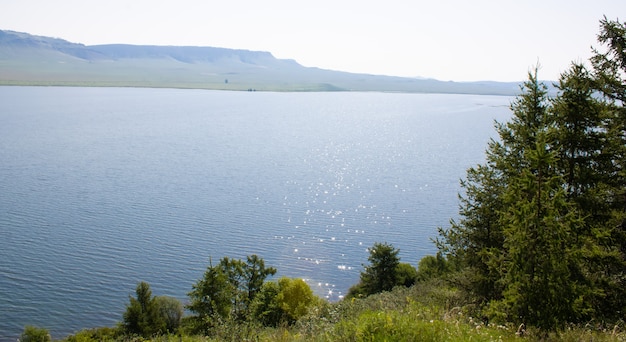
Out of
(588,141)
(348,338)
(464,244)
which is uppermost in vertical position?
(588,141)

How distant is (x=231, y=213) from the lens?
63875mm

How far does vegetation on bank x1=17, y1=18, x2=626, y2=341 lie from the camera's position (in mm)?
10109

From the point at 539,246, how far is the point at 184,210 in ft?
188

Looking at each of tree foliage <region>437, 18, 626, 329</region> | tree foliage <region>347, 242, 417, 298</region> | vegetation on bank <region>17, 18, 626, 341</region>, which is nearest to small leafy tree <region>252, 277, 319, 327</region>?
tree foliage <region>347, 242, 417, 298</region>

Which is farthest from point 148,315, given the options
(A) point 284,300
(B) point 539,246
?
(B) point 539,246

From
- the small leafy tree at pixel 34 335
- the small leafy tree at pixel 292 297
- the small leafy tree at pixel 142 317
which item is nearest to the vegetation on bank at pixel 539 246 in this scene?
the small leafy tree at pixel 142 317

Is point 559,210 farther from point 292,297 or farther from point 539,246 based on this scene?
point 292,297

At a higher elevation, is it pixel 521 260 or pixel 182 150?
pixel 521 260

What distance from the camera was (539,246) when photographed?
1190cm

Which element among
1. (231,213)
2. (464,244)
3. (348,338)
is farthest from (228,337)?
(231,213)

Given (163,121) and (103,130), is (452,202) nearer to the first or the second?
(103,130)

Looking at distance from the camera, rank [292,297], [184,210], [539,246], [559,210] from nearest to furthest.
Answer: [539,246] → [559,210] → [292,297] → [184,210]

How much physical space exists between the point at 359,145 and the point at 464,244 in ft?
355

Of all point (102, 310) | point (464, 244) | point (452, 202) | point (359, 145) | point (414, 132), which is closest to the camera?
point (464, 244)
